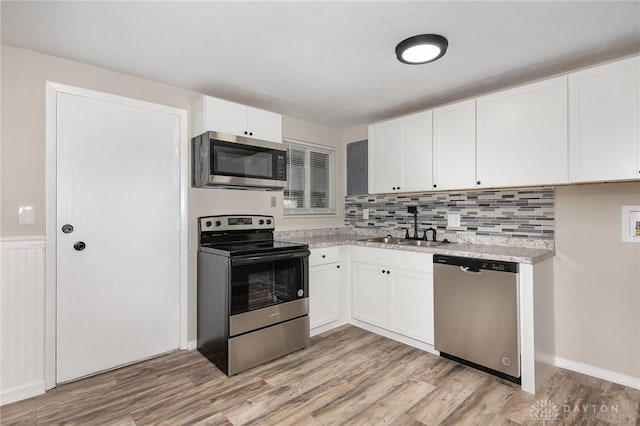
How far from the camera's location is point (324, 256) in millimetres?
3145

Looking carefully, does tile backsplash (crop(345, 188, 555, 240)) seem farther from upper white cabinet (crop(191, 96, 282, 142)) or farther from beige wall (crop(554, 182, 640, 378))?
upper white cabinet (crop(191, 96, 282, 142))

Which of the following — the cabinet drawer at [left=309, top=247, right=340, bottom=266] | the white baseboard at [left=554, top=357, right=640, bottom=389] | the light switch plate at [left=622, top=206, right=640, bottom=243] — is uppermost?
the light switch plate at [left=622, top=206, right=640, bottom=243]

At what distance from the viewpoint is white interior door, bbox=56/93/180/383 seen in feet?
7.38

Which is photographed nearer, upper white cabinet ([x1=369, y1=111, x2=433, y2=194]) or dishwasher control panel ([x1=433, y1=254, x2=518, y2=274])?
dishwasher control panel ([x1=433, y1=254, x2=518, y2=274])

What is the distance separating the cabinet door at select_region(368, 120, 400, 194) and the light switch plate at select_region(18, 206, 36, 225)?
285 cm

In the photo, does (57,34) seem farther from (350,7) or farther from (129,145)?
(350,7)

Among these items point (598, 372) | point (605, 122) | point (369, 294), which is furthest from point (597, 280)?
point (369, 294)

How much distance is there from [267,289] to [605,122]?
2.62 meters

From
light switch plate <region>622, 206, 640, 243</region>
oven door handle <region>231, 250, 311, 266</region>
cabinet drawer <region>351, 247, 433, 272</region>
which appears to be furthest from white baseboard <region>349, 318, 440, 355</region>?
light switch plate <region>622, 206, 640, 243</region>

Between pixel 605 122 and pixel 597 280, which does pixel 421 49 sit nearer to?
pixel 605 122

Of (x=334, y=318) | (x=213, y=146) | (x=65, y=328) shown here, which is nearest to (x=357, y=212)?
(x=334, y=318)

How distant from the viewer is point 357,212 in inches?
161

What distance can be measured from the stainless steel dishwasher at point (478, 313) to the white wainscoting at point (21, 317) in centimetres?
285

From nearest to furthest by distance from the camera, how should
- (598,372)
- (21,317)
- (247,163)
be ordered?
(21,317)
(598,372)
(247,163)
